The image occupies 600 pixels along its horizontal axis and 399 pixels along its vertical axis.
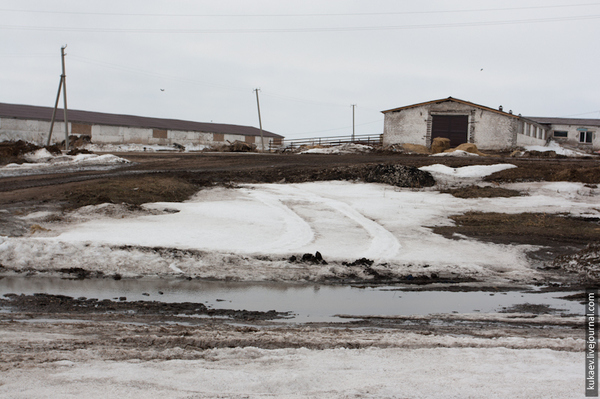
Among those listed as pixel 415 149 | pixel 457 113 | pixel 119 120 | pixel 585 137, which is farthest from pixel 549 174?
pixel 119 120

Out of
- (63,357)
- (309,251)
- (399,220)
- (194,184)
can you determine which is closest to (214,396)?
(63,357)

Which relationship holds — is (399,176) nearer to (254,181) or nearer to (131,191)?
(254,181)

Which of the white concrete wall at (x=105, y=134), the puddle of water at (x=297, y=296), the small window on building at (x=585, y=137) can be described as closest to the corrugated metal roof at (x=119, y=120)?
the white concrete wall at (x=105, y=134)

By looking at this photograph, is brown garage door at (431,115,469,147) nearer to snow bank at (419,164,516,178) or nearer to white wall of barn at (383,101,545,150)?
white wall of barn at (383,101,545,150)

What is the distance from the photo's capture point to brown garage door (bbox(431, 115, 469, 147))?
42.1 meters

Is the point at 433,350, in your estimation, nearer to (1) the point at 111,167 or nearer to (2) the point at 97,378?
(2) the point at 97,378

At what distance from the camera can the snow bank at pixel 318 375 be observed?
12.9ft

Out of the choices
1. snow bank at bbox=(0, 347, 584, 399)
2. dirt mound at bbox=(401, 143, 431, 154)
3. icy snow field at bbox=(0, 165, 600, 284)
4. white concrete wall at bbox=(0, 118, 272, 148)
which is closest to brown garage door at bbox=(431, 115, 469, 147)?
dirt mound at bbox=(401, 143, 431, 154)

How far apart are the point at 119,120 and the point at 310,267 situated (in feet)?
180

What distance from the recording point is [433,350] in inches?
199

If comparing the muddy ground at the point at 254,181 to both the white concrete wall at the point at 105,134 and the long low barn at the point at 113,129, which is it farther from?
the long low barn at the point at 113,129

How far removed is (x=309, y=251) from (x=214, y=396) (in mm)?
6941

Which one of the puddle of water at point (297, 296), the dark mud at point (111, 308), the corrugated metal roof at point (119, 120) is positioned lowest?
the puddle of water at point (297, 296)

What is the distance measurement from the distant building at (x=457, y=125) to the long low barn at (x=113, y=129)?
27.1 metres
